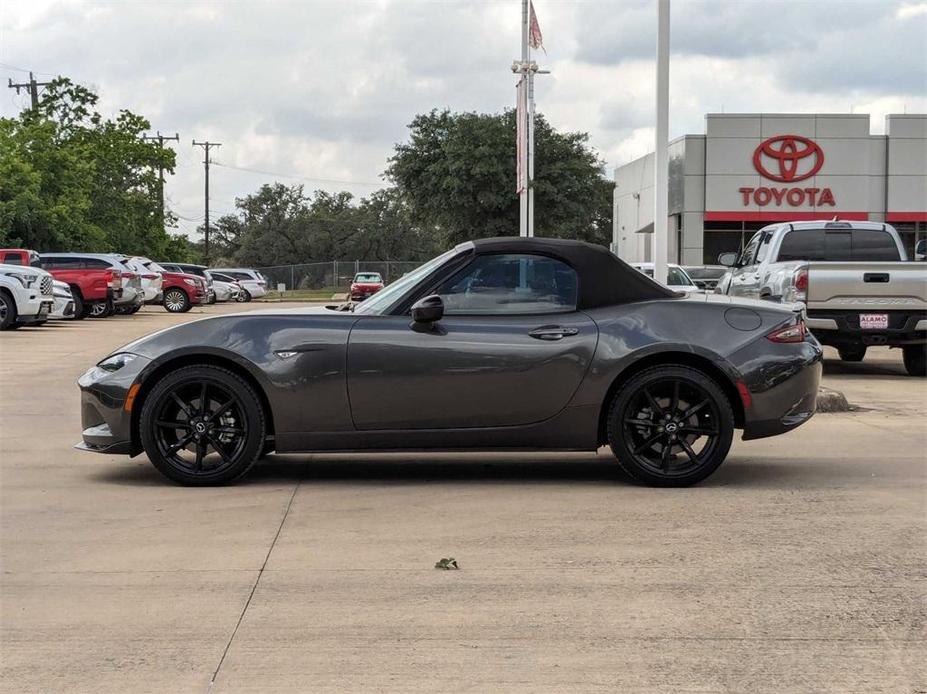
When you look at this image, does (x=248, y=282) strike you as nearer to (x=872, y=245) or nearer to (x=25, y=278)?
(x=25, y=278)

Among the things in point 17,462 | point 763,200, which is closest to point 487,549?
point 17,462

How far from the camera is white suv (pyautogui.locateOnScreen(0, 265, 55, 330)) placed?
22828 millimetres

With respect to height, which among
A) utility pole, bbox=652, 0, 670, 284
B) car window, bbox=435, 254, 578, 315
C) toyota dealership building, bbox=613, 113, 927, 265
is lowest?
car window, bbox=435, 254, 578, 315

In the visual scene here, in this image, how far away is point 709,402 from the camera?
6.93 metres

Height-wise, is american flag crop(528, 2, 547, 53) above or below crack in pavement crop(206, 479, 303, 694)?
above

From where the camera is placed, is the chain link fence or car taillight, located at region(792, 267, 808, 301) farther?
the chain link fence

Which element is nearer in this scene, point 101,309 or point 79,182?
point 101,309

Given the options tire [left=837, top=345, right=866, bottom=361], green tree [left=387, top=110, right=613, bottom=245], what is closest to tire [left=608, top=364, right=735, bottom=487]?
tire [left=837, top=345, right=866, bottom=361]

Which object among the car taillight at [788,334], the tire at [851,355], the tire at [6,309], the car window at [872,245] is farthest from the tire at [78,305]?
the car taillight at [788,334]

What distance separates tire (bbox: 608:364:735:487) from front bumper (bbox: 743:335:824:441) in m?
0.19

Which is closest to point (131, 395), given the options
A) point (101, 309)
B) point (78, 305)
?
point (78, 305)

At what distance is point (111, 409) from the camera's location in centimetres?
702

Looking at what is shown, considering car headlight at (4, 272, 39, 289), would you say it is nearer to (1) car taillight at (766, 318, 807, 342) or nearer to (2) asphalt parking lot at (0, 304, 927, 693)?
(2) asphalt parking lot at (0, 304, 927, 693)

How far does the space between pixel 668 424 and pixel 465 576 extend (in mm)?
2270
